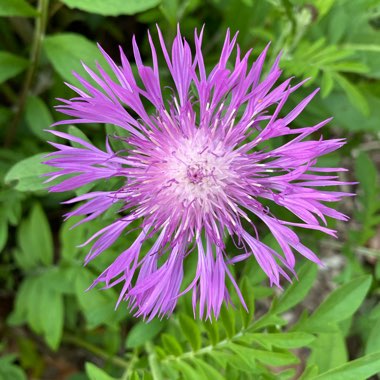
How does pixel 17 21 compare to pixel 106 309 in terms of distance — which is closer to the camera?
pixel 106 309

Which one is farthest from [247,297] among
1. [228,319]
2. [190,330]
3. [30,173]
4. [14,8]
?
[14,8]

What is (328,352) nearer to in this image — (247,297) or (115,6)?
(247,297)

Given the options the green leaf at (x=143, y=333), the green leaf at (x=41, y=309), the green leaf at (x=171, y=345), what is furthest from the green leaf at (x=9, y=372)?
the green leaf at (x=171, y=345)

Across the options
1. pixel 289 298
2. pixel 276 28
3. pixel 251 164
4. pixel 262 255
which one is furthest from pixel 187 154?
pixel 276 28

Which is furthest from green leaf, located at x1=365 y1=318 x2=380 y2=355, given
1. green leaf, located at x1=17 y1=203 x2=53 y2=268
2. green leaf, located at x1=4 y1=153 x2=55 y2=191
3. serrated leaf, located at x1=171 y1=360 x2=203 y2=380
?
green leaf, located at x1=17 y1=203 x2=53 y2=268

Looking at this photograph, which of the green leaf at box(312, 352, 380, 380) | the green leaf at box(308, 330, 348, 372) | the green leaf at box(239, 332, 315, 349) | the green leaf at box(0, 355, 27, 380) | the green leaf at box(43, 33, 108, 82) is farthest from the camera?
the green leaf at box(0, 355, 27, 380)

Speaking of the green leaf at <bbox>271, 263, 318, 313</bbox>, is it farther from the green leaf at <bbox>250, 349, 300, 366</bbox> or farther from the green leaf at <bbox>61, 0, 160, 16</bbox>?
the green leaf at <bbox>61, 0, 160, 16</bbox>

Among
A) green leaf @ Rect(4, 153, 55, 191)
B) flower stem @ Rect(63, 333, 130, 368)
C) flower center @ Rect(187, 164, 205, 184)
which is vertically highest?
flower center @ Rect(187, 164, 205, 184)

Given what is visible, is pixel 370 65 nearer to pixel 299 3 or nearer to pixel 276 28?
pixel 276 28

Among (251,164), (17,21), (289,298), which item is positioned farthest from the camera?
(17,21)
